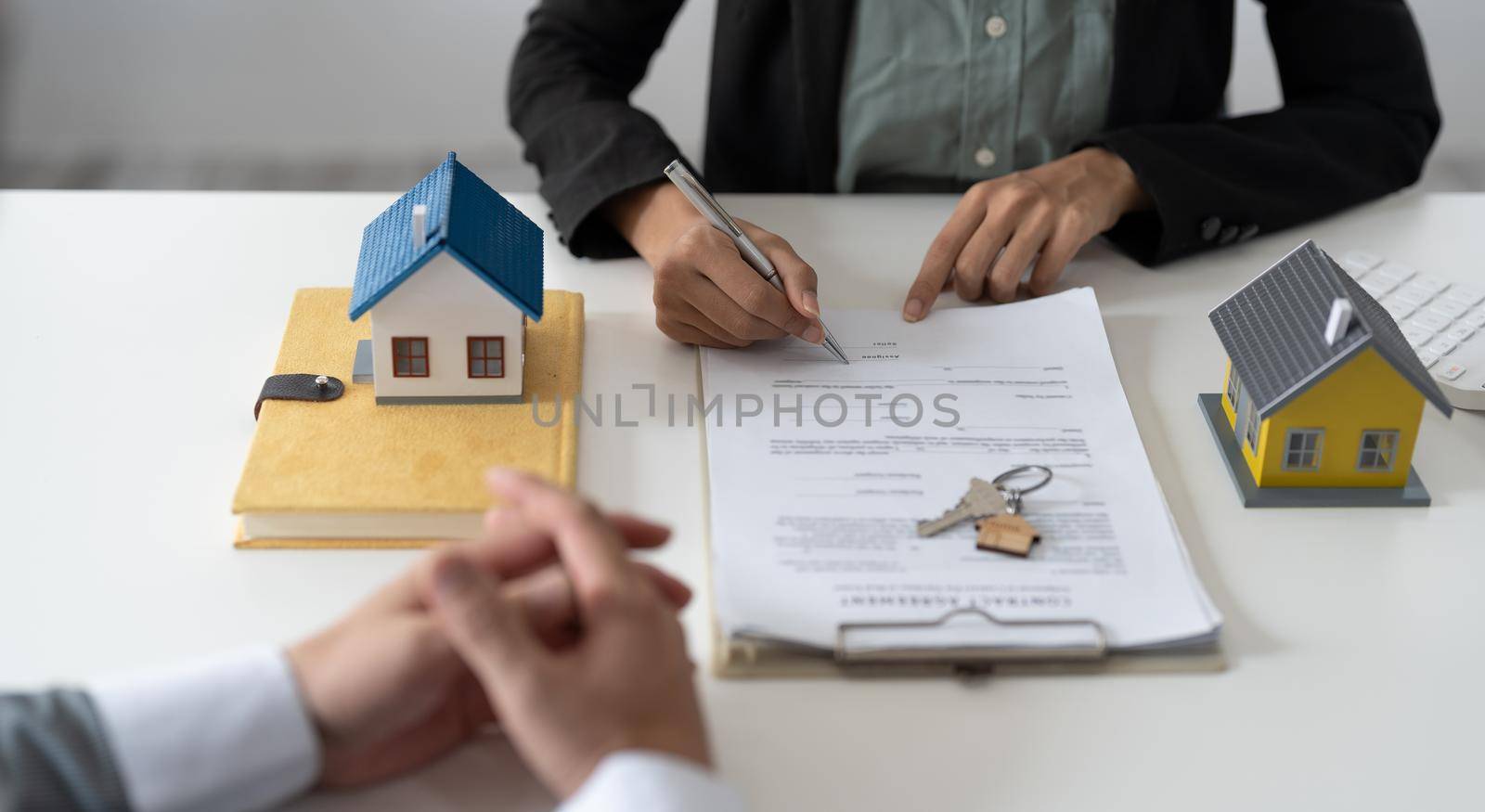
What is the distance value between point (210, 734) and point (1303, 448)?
0.73 m

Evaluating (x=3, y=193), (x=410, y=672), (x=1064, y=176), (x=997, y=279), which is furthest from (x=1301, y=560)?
(x=3, y=193)

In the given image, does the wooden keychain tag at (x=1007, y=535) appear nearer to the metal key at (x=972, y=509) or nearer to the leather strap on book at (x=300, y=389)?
the metal key at (x=972, y=509)

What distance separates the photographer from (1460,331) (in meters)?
1.10

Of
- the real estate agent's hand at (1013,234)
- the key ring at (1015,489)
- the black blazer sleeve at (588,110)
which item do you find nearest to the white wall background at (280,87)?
the black blazer sleeve at (588,110)

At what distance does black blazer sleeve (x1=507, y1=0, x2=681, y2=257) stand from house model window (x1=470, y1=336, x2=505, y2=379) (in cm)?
26

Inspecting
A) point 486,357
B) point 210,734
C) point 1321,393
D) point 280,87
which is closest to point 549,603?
point 210,734

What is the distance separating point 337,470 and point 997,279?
570 millimetres

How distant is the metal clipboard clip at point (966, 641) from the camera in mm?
784

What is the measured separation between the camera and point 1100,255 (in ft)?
4.08

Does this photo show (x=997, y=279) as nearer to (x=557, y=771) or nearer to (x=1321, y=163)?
(x=1321, y=163)

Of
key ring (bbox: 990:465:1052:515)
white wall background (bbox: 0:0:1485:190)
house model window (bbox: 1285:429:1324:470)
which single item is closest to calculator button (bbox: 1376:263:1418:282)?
house model window (bbox: 1285:429:1324:470)

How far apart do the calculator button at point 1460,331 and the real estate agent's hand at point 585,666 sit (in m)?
0.75

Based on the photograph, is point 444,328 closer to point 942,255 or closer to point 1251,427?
point 942,255

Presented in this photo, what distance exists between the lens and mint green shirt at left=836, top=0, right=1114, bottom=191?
134cm
